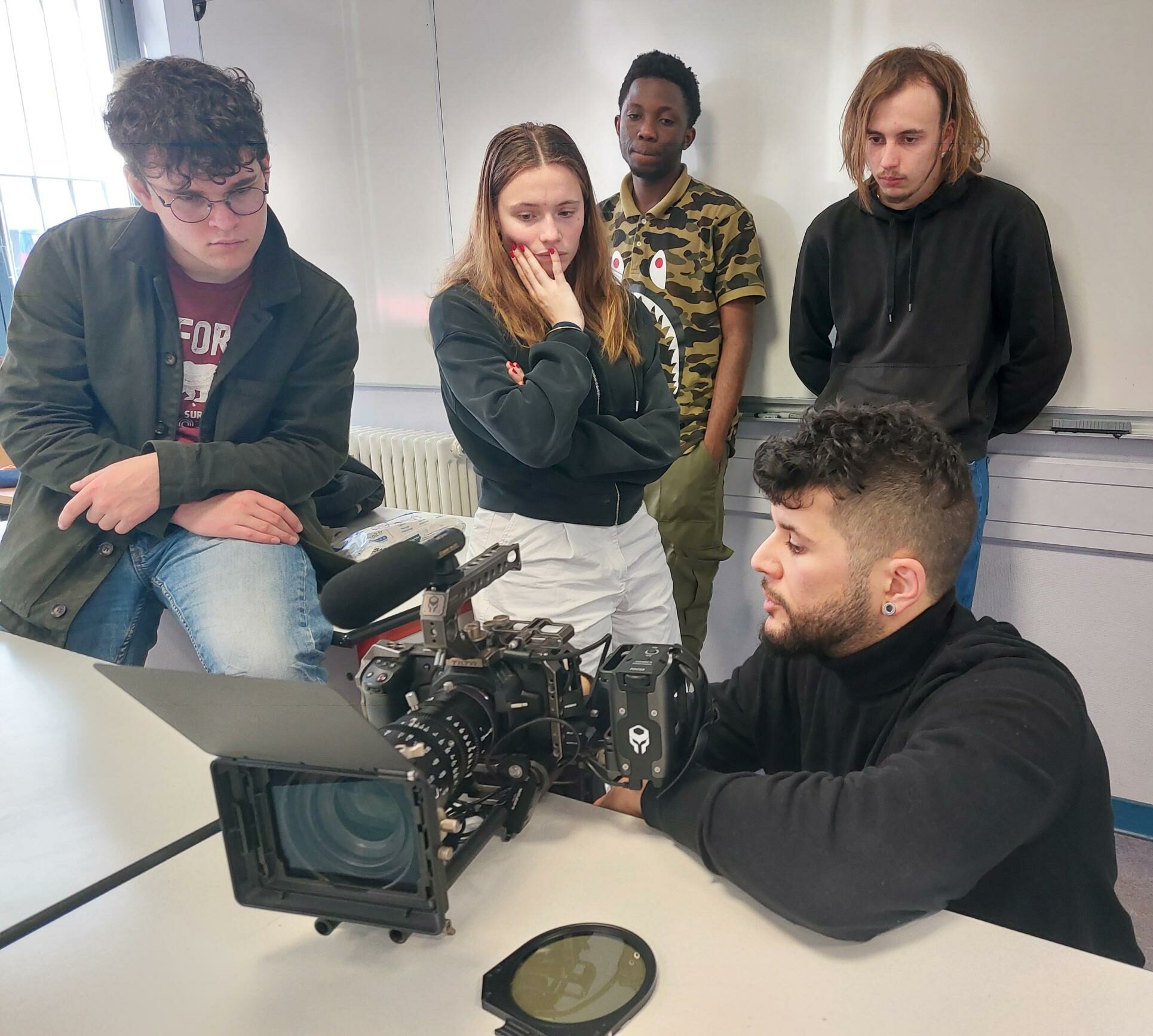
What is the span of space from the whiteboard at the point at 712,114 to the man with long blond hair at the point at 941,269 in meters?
0.12

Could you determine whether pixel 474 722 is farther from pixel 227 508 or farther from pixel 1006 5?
pixel 1006 5

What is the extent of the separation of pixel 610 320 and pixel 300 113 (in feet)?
7.94

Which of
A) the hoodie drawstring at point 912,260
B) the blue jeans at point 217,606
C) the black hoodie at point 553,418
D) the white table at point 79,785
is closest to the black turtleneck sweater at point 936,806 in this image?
the white table at point 79,785

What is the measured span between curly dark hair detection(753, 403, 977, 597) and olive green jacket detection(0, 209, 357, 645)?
891 millimetres

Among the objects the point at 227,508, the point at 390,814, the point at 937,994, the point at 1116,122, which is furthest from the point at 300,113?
the point at 937,994

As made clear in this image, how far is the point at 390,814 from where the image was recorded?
682mm

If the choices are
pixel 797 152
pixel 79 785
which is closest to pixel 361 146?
pixel 797 152

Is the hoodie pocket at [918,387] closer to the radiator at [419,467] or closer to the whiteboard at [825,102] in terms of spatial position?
the whiteboard at [825,102]

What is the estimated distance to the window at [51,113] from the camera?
3.54m

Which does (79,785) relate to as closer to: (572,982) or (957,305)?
(572,982)

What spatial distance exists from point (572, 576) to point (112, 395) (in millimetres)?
841

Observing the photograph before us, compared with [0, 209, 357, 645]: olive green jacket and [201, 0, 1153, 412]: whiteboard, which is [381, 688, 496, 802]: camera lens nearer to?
[0, 209, 357, 645]: olive green jacket

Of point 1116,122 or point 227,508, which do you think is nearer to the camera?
point 227,508

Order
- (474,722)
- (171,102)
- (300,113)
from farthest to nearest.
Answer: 1. (300,113)
2. (171,102)
3. (474,722)
